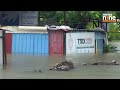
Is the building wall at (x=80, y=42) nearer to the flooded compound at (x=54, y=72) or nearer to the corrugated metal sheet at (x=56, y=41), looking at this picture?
the corrugated metal sheet at (x=56, y=41)

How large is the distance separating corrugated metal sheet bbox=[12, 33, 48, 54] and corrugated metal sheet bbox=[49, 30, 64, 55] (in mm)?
375

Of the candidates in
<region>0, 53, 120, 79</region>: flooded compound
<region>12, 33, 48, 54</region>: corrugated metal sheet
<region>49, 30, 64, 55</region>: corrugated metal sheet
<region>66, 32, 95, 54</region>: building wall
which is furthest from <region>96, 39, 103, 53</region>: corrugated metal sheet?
<region>0, 53, 120, 79</region>: flooded compound

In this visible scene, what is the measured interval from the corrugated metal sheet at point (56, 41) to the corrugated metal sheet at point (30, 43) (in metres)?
0.38

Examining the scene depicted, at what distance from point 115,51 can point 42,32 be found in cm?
775

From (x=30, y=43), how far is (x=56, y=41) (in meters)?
1.89

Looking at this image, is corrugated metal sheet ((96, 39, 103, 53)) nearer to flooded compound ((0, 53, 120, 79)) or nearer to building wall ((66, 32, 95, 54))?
building wall ((66, 32, 95, 54))

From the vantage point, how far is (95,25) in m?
32.3

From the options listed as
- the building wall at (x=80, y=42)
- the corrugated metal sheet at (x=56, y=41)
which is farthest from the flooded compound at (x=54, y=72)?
the building wall at (x=80, y=42)

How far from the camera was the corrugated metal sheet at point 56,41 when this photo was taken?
87.3 feet

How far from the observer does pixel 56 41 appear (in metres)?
26.8
